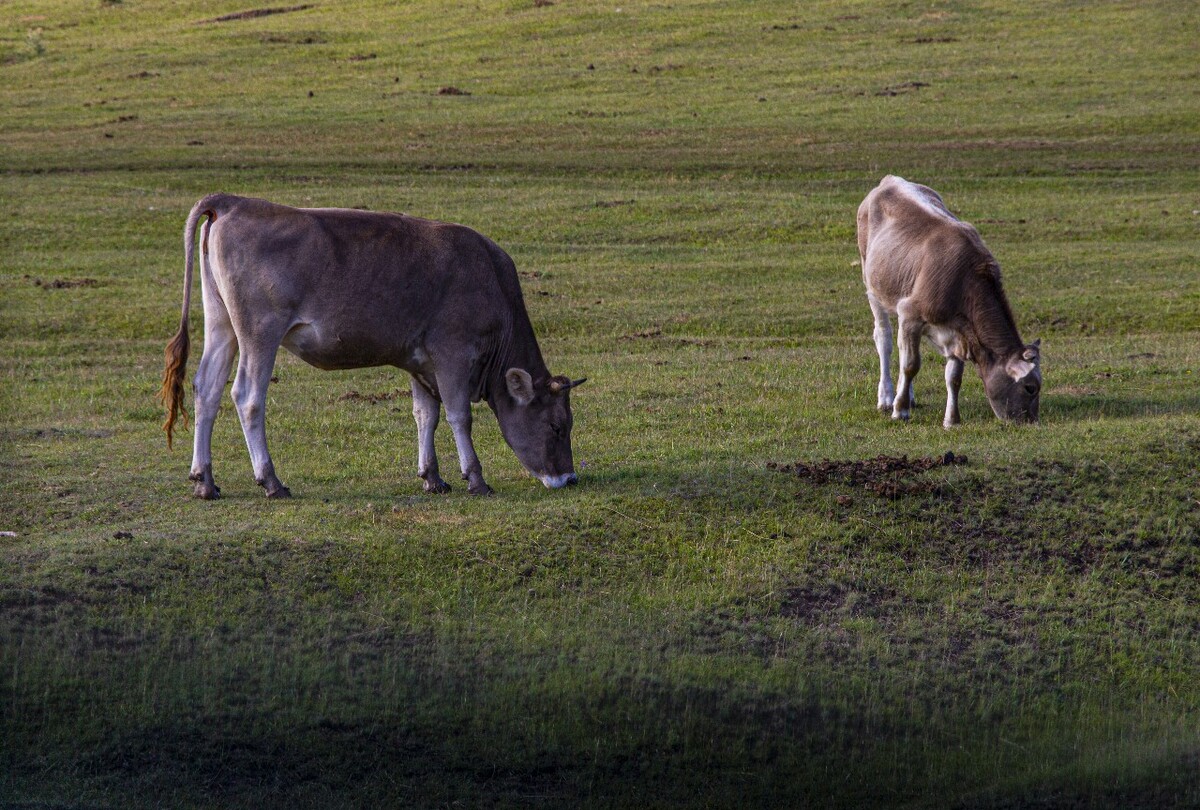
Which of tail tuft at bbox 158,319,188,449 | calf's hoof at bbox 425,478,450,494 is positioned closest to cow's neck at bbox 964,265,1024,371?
calf's hoof at bbox 425,478,450,494

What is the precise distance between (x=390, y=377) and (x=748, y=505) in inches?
350

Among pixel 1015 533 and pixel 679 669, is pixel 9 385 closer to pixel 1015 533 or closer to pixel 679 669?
pixel 679 669

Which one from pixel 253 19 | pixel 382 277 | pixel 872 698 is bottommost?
pixel 872 698

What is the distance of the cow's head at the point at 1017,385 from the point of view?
51.3 feet

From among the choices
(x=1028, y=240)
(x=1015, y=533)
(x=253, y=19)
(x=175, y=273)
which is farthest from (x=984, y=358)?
(x=253, y=19)

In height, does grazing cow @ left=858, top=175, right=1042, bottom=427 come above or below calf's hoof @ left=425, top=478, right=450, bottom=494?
above

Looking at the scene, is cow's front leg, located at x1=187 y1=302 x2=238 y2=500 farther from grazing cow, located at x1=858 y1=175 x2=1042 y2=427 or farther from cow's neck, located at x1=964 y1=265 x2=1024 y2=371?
cow's neck, located at x1=964 y1=265 x2=1024 y2=371

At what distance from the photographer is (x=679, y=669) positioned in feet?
35.1

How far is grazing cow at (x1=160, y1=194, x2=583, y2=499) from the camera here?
501 inches

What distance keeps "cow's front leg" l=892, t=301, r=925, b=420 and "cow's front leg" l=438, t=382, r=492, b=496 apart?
5.57 metres

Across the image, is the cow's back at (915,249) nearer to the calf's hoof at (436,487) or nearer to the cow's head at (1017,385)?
the cow's head at (1017,385)

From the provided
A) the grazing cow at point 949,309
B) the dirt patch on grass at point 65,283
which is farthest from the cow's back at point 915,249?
the dirt patch on grass at point 65,283

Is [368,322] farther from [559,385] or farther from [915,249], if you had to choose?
[915,249]

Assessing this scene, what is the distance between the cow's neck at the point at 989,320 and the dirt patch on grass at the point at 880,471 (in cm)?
272
